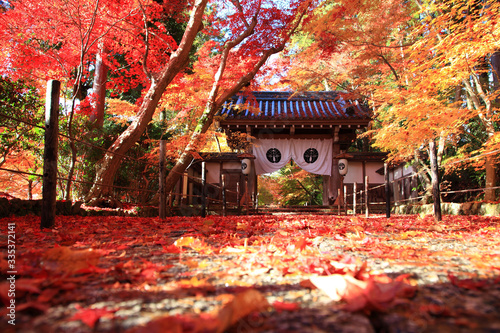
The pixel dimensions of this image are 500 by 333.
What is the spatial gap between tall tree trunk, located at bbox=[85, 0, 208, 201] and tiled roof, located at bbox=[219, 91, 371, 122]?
4.49 metres

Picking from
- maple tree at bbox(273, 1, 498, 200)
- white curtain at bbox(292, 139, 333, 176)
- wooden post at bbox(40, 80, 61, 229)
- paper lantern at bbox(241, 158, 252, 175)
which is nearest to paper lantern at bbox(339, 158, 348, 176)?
white curtain at bbox(292, 139, 333, 176)

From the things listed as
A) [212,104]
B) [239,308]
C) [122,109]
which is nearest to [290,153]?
[212,104]

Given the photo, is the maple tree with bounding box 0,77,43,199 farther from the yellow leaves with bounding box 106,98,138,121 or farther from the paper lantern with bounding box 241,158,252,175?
the paper lantern with bounding box 241,158,252,175

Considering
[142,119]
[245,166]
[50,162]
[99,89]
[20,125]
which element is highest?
[99,89]

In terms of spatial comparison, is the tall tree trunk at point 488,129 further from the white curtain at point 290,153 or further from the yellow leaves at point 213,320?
the yellow leaves at point 213,320

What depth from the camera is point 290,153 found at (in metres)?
12.7

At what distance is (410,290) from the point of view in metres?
0.91

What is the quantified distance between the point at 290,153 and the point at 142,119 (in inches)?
306

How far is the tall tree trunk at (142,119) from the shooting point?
5.83 meters

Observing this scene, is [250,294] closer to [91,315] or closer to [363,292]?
[363,292]

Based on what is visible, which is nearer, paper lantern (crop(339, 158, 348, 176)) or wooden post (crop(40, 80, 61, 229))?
wooden post (crop(40, 80, 61, 229))

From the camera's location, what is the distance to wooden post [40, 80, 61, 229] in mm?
2818

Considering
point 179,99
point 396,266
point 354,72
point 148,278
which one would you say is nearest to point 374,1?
point 354,72

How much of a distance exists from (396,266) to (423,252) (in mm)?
475
